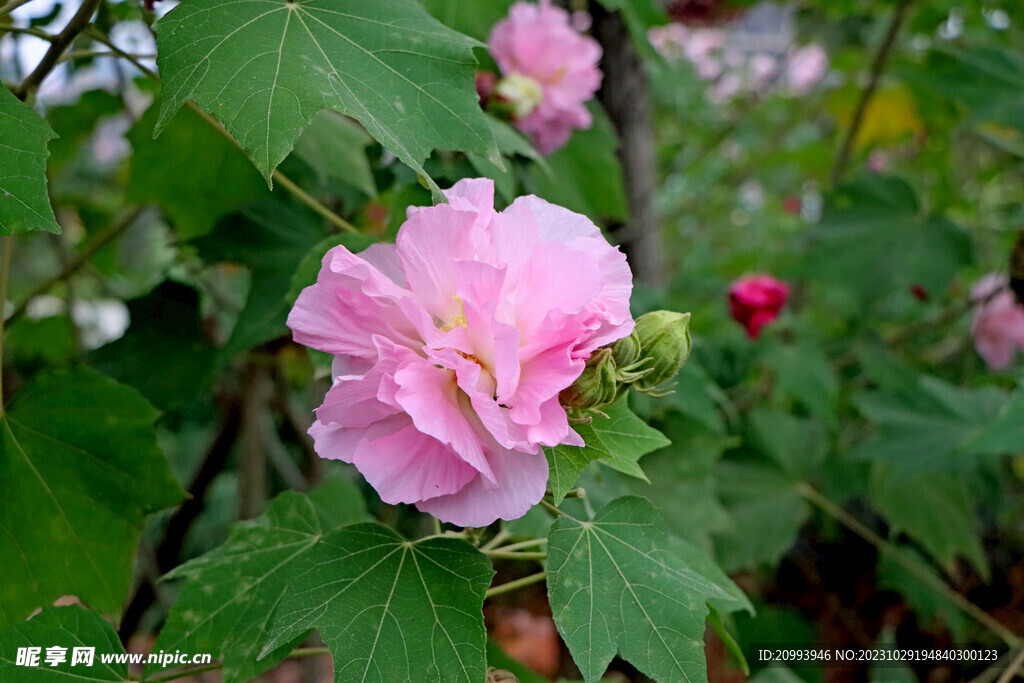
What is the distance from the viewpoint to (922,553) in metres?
2.03

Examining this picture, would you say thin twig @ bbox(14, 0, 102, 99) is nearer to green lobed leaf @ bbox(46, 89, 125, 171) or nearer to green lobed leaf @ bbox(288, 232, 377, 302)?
green lobed leaf @ bbox(288, 232, 377, 302)

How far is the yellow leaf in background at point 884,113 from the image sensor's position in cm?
271

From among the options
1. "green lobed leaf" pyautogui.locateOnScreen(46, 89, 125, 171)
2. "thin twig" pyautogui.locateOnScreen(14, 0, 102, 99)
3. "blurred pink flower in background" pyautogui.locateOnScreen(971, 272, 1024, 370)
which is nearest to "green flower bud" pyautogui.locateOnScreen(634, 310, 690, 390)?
"thin twig" pyautogui.locateOnScreen(14, 0, 102, 99)

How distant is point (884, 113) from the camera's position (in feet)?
9.42

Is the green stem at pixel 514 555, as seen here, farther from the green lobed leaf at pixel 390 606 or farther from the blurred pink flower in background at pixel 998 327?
the blurred pink flower in background at pixel 998 327

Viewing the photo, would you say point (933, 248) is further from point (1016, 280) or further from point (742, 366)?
point (742, 366)

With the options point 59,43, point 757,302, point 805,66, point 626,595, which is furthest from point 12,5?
point 805,66

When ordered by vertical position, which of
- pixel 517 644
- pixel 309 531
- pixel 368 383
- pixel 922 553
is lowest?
pixel 517 644

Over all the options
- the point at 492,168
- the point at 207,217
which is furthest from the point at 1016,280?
the point at 207,217

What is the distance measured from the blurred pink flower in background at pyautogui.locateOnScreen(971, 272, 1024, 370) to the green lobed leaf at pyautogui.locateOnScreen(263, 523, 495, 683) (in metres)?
1.71

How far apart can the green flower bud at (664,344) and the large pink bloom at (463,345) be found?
9 cm

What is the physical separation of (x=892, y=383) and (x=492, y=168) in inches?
53.2

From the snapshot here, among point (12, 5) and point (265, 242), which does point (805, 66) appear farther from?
point (12, 5)

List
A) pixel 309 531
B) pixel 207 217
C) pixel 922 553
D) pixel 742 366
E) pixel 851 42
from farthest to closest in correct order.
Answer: pixel 851 42
pixel 922 553
pixel 742 366
pixel 207 217
pixel 309 531
